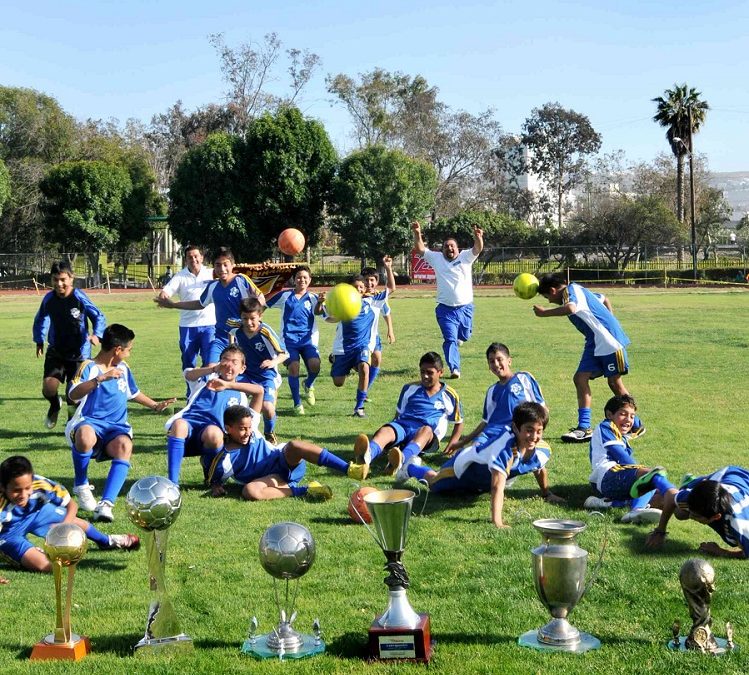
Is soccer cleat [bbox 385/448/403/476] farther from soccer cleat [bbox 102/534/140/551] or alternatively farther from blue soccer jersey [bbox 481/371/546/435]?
soccer cleat [bbox 102/534/140/551]

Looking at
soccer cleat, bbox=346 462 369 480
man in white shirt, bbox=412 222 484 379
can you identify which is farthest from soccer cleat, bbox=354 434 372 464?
man in white shirt, bbox=412 222 484 379

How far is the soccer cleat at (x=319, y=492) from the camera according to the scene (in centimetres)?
751

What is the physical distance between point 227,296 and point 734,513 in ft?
22.1

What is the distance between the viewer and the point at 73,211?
5253 cm

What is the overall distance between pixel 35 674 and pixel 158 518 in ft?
2.95

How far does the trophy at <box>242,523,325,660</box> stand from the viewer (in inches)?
174

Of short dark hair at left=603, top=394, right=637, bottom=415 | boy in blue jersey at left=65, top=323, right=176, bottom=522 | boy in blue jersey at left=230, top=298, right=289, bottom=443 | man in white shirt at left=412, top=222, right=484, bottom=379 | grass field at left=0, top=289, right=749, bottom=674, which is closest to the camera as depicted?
grass field at left=0, top=289, right=749, bottom=674

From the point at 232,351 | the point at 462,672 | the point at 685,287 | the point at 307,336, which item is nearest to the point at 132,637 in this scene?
the point at 462,672

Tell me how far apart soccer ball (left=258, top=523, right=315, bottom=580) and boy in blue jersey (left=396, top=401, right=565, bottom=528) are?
256 centimetres

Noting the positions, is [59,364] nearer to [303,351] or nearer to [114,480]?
[303,351]

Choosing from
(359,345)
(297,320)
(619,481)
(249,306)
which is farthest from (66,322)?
(619,481)

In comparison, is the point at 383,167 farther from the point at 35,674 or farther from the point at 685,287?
the point at 35,674

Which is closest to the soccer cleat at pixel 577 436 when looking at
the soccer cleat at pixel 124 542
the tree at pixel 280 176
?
the soccer cleat at pixel 124 542

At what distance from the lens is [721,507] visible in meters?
5.60
